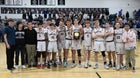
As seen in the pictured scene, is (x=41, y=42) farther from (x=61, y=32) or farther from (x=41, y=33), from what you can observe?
(x=61, y=32)

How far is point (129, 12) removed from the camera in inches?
1065

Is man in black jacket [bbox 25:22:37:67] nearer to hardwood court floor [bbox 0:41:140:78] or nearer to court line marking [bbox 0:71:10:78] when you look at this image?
hardwood court floor [bbox 0:41:140:78]

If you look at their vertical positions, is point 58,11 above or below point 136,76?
above

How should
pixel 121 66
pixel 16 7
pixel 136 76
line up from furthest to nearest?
pixel 16 7 → pixel 121 66 → pixel 136 76

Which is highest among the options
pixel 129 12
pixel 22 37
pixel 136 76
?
pixel 129 12

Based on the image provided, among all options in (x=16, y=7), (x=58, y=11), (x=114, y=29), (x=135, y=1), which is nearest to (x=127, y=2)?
(x=135, y=1)

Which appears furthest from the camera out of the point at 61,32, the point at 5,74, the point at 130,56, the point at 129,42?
the point at 61,32

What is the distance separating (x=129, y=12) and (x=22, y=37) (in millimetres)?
17891

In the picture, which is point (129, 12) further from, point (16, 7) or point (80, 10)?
point (16, 7)

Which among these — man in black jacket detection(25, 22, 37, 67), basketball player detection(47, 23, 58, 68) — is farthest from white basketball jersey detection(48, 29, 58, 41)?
man in black jacket detection(25, 22, 37, 67)

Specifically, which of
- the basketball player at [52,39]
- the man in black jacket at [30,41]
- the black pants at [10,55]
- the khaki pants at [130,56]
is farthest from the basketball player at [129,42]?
the black pants at [10,55]

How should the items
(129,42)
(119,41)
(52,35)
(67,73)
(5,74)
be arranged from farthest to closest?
(52,35) → (119,41) → (129,42) → (67,73) → (5,74)

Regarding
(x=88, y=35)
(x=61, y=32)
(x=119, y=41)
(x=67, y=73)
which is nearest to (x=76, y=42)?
(x=88, y=35)

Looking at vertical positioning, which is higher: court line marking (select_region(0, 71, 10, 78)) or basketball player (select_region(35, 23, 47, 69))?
basketball player (select_region(35, 23, 47, 69))
